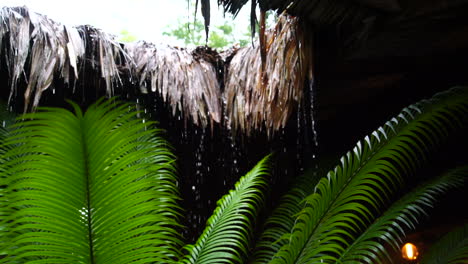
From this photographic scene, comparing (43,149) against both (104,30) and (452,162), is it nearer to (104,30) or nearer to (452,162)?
(104,30)

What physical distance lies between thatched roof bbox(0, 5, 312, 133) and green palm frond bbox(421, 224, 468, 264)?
1188 mm

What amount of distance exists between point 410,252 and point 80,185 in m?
3.61

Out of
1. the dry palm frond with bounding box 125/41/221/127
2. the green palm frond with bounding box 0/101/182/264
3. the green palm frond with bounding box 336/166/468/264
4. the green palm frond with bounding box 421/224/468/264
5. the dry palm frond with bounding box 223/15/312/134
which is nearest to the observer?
the green palm frond with bounding box 0/101/182/264

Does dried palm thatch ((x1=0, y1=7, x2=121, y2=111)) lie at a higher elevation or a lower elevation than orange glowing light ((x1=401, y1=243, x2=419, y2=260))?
higher

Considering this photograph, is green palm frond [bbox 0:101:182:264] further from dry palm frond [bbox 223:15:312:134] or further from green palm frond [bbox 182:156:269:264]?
dry palm frond [bbox 223:15:312:134]

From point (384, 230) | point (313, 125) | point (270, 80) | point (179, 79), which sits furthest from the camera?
point (313, 125)

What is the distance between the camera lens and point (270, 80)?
329 cm

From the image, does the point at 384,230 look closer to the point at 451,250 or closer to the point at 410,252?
the point at 451,250

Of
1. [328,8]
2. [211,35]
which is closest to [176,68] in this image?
[328,8]

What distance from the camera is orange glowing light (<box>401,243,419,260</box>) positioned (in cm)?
418

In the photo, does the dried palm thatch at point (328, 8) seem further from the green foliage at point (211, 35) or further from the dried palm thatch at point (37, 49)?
the green foliage at point (211, 35)

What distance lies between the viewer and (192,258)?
7.86ft

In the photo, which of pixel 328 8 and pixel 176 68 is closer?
pixel 328 8

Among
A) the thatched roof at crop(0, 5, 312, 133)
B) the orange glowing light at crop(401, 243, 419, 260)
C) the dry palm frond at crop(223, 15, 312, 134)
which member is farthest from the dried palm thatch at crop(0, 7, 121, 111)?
the orange glowing light at crop(401, 243, 419, 260)
